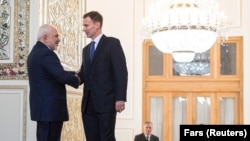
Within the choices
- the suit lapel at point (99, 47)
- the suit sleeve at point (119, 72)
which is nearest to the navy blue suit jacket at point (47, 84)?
the suit lapel at point (99, 47)

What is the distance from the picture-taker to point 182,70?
9711 mm

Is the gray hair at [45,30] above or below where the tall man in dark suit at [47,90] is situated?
above

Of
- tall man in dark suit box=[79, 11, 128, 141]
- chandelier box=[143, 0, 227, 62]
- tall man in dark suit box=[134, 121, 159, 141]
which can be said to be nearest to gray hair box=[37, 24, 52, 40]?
tall man in dark suit box=[79, 11, 128, 141]

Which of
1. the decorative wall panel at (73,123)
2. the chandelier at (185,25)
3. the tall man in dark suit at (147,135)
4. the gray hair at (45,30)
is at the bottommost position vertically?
the tall man in dark suit at (147,135)

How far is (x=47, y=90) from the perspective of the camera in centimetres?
314

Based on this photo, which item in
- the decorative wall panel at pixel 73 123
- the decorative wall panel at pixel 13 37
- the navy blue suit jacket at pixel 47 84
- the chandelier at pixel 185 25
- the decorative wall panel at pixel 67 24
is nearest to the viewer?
the navy blue suit jacket at pixel 47 84

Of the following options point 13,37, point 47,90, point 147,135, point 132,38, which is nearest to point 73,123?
point 13,37

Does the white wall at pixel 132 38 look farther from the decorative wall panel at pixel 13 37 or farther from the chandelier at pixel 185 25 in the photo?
the decorative wall panel at pixel 13 37

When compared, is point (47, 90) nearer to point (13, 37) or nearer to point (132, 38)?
point (13, 37)

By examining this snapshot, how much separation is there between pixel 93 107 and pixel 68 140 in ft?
5.76

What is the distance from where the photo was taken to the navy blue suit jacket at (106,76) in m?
3.04

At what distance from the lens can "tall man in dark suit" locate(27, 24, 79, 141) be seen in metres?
3.13

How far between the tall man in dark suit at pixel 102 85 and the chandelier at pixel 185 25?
3665 millimetres

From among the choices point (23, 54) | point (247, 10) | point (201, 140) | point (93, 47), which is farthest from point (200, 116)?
point (201, 140)
